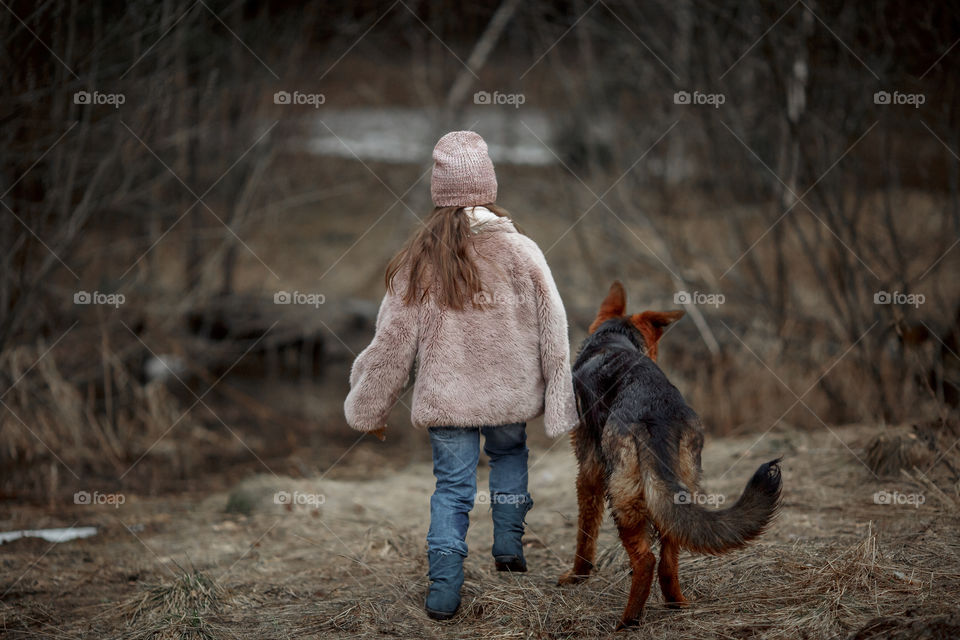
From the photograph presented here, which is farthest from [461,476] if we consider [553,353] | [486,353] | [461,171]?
[461,171]

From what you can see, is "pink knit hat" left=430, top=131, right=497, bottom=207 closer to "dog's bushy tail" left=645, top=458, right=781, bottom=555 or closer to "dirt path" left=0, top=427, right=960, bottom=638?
"dog's bushy tail" left=645, top=458, right=781, bottom=555

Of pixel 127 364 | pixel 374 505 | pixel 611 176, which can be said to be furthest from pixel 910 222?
pixel 127 364

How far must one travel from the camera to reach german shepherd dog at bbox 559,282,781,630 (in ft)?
9.71

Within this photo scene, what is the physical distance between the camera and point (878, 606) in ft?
10.2

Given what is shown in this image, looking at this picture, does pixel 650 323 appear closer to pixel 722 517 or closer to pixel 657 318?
pixel 657 318

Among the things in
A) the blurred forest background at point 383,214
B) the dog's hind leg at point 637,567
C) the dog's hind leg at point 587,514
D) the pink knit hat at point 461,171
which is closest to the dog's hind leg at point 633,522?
the dog's hind leg at point 637,567

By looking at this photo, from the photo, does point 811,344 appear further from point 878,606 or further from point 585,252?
point 878,606

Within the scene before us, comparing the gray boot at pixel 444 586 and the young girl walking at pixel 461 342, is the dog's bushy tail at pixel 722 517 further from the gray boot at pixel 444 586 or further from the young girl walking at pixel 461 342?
the gray boot at pixel 444 586

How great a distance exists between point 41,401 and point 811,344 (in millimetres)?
5925

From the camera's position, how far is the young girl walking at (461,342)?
3412mm

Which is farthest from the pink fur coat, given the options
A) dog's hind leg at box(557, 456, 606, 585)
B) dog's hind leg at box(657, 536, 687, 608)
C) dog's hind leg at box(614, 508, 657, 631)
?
dog's hind leg at box(657, 536, 687, 608)

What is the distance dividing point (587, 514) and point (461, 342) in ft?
2.88

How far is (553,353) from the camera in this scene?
11.3 feet

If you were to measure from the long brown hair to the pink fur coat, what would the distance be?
49mm
